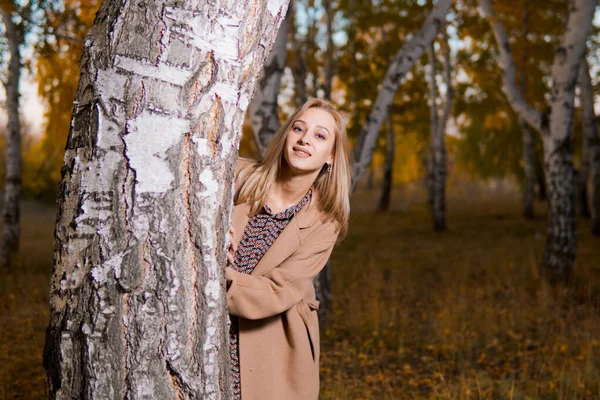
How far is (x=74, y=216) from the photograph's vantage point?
1.41 meters

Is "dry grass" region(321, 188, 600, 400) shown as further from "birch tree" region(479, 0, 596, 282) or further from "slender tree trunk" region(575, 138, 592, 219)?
"slender tree trunk" region(575, 138, 592, 219)

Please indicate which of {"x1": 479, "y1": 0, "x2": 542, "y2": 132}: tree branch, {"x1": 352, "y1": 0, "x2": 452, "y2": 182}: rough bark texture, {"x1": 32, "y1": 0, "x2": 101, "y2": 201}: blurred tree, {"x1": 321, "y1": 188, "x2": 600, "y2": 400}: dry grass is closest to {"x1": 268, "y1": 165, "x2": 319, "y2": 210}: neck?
{"x1": 321, "y1": 188, "x2": 600, "y2": 400}: dry grass

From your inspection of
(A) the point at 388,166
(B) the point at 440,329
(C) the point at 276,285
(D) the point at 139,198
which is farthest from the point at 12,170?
(A) the point at 388,166

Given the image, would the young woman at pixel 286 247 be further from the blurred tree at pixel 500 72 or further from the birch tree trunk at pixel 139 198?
the blurred tree at pixel 500 72

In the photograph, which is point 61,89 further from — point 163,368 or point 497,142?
point 497,142

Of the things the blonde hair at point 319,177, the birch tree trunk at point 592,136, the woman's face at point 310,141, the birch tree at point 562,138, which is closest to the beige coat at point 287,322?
the blonde hair at point 319,177

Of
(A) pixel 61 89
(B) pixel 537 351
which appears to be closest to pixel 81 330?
(B) pixel 537 351

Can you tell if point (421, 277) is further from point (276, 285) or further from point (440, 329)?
point (276, 285)

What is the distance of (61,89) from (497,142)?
17194 millimetres

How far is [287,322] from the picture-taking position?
2.24 m

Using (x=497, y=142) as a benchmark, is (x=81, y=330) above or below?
below

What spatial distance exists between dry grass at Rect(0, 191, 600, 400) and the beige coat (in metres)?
1.55

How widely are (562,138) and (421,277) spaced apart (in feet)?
8.71

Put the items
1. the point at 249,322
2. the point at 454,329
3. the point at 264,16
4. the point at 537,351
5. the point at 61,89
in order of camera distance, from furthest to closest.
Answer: the point at 61,89 → the point at 454,329 → the point at 537,351 → the point at 249,322 → the point at 264,16
